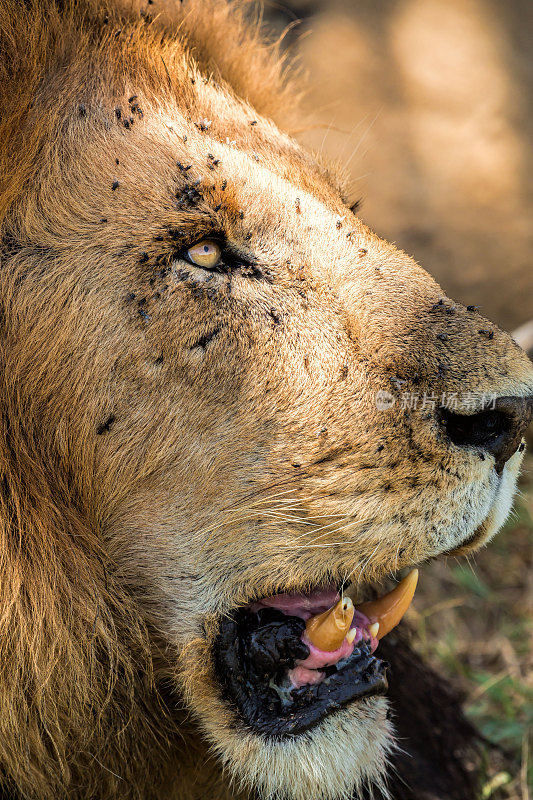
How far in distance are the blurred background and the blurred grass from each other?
1 cm

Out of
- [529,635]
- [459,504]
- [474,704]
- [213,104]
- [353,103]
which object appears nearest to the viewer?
[459,504]

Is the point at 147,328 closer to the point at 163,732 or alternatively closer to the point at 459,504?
the point at 459,504

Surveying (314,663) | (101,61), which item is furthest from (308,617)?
(101,61)

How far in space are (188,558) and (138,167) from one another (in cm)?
76

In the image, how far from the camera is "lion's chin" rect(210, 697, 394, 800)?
1.58 meters

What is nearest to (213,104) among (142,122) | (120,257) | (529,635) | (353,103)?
(142,122)

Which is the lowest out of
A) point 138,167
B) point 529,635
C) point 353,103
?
point 529,635

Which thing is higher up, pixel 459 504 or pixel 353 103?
pixel 353 103

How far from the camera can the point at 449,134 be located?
4.00 m

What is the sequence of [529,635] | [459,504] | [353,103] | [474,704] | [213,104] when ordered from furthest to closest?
1. [353,103]
2. [529,635]
3. [474,704]
4. [213,104]
5. [459,504]

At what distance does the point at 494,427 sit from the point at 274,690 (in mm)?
660

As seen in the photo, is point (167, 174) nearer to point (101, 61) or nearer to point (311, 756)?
point (101, 61)

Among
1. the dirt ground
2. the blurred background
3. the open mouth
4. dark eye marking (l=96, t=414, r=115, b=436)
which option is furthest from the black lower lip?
the dirt ground

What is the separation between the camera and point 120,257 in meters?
1.59
